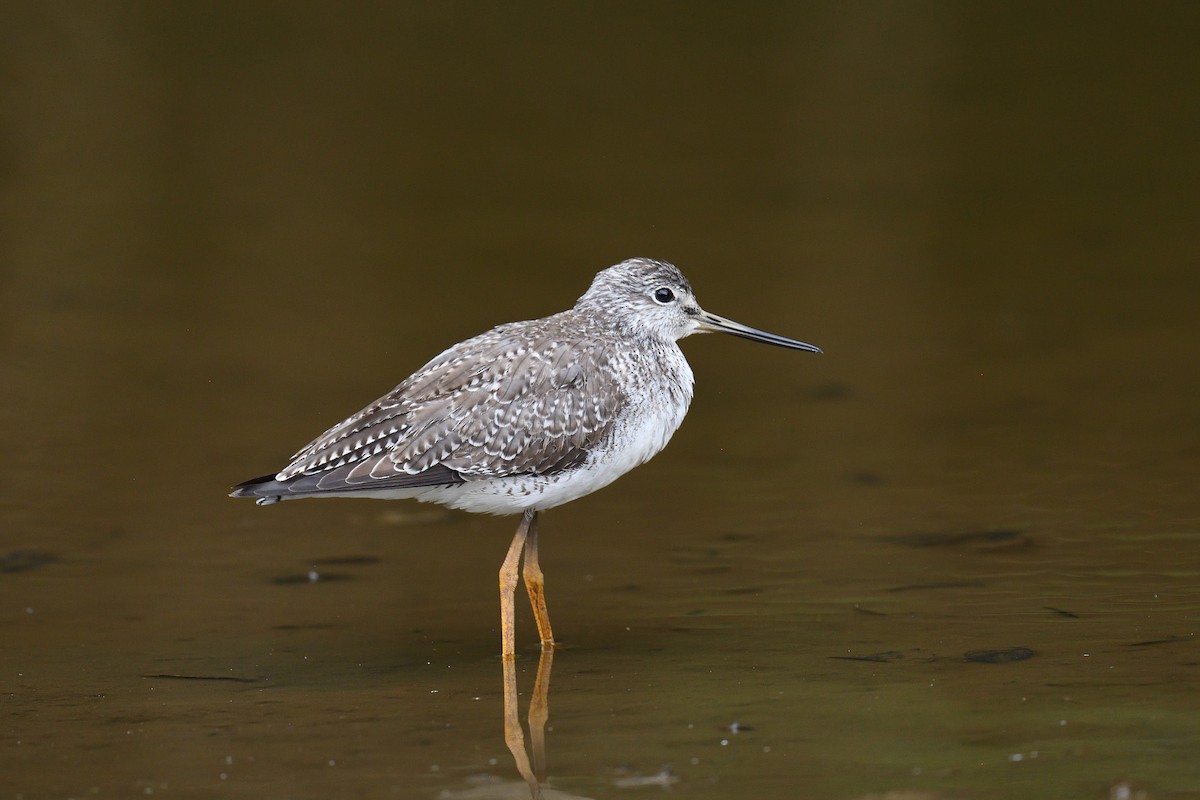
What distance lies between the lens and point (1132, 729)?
684 cm

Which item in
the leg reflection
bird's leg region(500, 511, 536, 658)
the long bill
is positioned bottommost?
the leg reflection

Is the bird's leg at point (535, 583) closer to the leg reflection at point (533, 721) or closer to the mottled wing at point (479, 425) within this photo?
the leg reflection at point (533, 721)

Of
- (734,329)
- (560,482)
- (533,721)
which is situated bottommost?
(533,721)

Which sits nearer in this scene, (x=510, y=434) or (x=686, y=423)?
(x=510, y=434)

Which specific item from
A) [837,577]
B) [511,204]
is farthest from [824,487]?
[511,204]

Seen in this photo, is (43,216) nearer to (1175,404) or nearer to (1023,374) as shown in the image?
(1023,374)

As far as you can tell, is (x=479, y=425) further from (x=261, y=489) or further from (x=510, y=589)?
(x=261, y=489)

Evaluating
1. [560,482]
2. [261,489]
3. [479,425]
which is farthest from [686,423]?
[261,489]

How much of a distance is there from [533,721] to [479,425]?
5.20 ft

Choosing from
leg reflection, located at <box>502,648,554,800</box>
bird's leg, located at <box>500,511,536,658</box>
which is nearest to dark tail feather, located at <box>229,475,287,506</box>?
bird's leg, located at <box>500,511,536,658</box>

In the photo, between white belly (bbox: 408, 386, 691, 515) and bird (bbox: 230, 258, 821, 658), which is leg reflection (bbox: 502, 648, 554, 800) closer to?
bird (bbox: 230, 258, 821, 658)

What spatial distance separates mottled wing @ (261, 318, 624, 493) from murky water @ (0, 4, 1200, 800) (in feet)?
2.75

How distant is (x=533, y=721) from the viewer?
7410mm

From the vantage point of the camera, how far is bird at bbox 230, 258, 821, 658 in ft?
27.2
